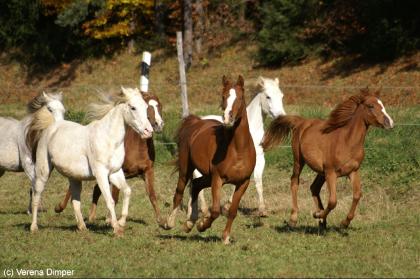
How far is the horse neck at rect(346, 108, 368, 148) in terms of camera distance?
407 inches

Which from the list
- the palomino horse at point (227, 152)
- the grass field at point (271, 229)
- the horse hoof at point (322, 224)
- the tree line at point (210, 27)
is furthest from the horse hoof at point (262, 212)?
the tree line at point (210, 27)

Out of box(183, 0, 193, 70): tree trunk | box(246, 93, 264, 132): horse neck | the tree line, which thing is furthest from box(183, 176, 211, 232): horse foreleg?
box(183, 0, 193, 70): tree trunk

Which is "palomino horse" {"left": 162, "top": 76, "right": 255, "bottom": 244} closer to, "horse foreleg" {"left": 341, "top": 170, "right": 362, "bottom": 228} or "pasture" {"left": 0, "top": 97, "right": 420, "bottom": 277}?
"pasture" {"left": 0, "top": 97, "right": 420, "bottom": 277}

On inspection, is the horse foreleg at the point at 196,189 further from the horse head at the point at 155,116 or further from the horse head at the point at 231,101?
the horse head at the point at 231,101

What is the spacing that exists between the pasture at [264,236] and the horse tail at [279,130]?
1.19 meters

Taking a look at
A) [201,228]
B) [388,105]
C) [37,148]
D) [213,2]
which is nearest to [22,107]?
[213,2]

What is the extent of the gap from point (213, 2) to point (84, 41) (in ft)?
19.6

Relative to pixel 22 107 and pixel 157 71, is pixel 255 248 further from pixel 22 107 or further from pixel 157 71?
pixel 157 71

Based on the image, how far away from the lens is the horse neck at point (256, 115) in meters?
12.6

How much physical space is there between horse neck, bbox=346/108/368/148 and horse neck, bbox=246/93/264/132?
233cm

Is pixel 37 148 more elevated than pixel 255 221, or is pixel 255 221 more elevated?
pixel 37 148

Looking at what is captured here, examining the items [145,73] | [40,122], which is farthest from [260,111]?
[145,73]

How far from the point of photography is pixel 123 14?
32.7 meters

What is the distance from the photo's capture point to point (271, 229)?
10.8 metres
